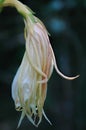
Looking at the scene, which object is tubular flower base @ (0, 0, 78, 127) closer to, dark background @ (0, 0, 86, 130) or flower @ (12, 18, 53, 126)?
flower @ (12, 18, 53, 126)

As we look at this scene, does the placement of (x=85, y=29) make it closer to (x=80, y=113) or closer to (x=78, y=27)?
(x=78, y=27)

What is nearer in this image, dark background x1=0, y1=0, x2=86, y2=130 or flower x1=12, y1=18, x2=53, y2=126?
flower x1=12, y1=18, x2=53, y2=126

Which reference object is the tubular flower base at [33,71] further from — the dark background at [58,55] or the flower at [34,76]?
the dark background at [58,55]

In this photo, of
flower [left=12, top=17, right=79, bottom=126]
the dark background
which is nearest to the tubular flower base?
flower [left=12, top=17, right=79, bottom=126]

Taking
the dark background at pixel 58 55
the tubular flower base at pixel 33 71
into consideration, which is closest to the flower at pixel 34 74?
the tubular flower base at pixel 33 71

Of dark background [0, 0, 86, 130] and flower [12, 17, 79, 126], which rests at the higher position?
flower [12, 17, 79, 126]

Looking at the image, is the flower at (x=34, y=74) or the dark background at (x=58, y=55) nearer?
the flower at (x=34, y=74)
